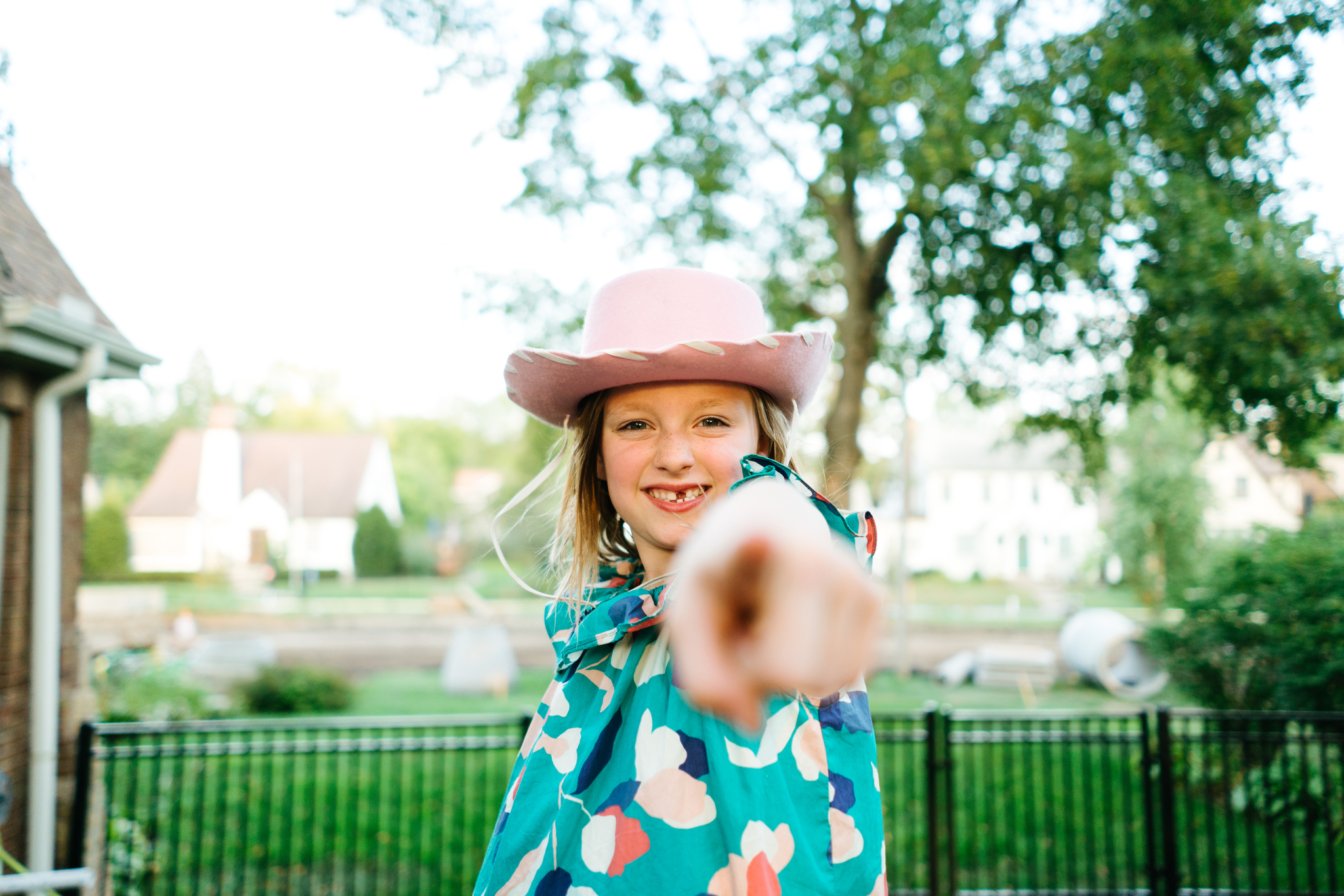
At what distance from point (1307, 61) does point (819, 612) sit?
5634mm

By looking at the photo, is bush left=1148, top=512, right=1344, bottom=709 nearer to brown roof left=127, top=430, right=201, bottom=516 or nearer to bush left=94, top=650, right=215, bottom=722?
bush left=94, top=650, right=215, bottom=722

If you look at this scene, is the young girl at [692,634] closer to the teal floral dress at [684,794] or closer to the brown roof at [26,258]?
the teal floral dress at [684,794]

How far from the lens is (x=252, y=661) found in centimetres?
1247

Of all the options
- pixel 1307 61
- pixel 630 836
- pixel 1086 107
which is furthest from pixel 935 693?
pixel 630 836

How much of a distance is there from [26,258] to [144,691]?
6628mm

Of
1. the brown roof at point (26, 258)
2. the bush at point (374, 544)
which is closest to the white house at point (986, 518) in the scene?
the bush at point (374, 544)

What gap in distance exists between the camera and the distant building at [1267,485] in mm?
5789

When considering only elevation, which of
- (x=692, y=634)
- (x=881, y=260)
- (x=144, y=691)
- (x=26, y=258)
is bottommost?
(x=144, y=691)

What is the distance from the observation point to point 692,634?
50 cm

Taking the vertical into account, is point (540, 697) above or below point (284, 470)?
below

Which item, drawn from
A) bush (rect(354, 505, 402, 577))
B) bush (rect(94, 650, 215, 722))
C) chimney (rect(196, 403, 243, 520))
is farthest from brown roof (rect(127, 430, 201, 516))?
bush (rect(94, 650, 215, 722))

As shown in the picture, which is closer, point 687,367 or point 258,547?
point 687,367

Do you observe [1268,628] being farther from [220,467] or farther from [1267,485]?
[220,467]

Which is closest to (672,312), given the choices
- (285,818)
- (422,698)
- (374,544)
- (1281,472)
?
(285,818)
